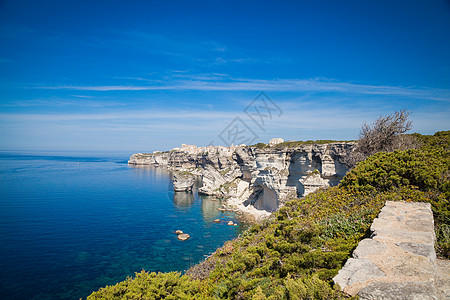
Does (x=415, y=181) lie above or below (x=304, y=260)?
above

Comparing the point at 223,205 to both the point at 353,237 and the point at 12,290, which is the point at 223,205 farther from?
the point at 353,237

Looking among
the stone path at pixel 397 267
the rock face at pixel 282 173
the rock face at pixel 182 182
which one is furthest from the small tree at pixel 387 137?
the rock face at pixel 182 182

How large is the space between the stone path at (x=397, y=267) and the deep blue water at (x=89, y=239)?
68.6 feet

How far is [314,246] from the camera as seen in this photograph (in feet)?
19.1

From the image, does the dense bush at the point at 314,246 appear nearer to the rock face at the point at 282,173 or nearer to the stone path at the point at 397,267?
the stone path at the point at 397,267

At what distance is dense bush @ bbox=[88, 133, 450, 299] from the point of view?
188 inches

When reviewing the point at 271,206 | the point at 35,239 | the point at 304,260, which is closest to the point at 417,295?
the point at 304,260

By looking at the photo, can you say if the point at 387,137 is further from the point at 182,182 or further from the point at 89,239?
the point at 182,182

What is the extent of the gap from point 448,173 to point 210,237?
2680cm

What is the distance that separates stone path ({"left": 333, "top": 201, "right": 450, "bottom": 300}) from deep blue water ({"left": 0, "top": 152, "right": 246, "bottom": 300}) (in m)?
20.9

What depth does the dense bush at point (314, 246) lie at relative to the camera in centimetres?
478

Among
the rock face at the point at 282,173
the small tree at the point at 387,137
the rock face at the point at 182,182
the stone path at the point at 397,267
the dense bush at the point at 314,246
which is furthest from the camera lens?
the rock face at the point at 182,182

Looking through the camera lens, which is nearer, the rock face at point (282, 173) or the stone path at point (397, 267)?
the stone path at point (397, 267)

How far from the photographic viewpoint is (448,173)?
25.3ft
